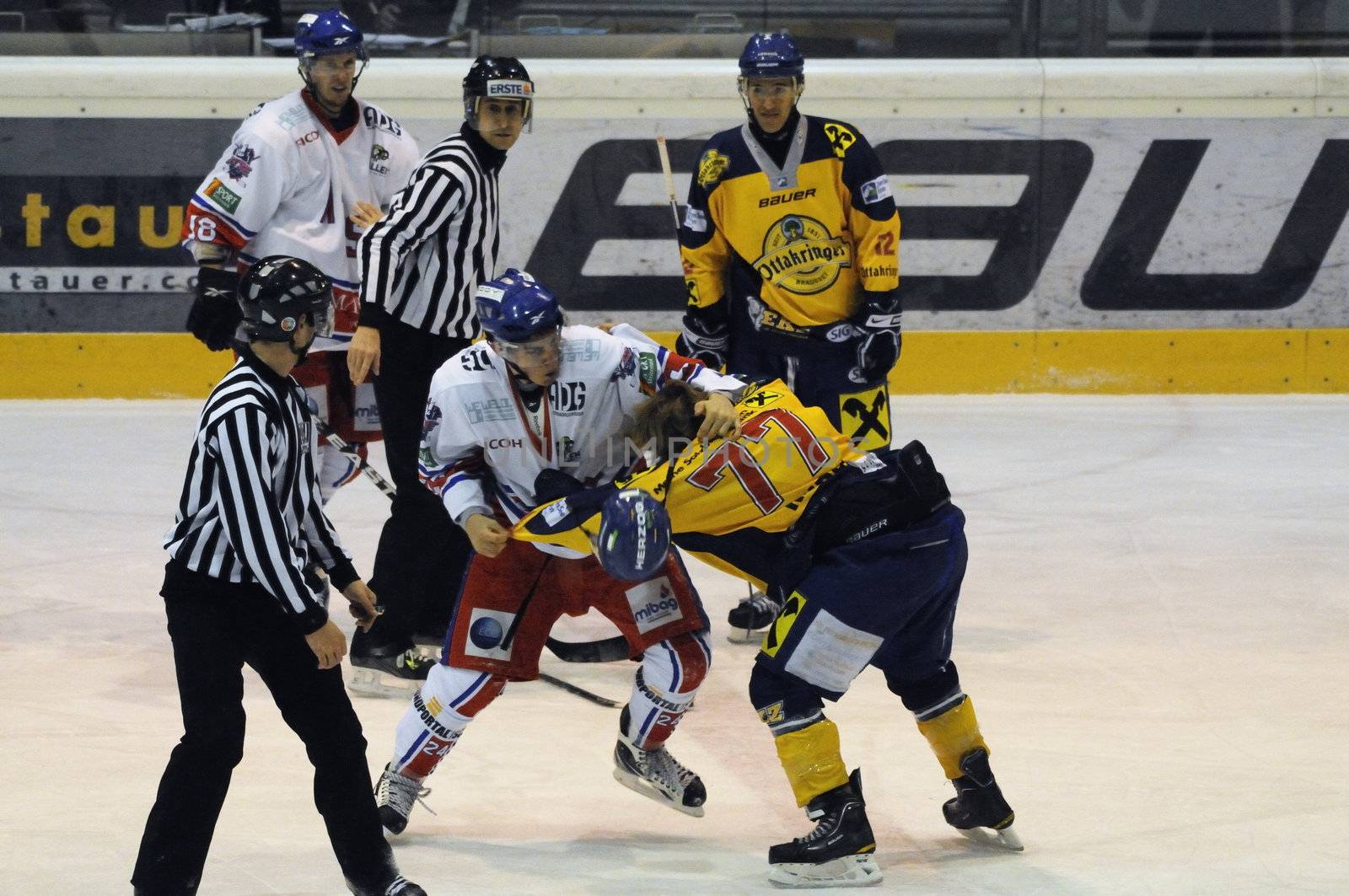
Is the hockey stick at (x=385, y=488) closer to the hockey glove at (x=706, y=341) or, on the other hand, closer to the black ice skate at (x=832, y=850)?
the hockey glove at (x=706, y=341)

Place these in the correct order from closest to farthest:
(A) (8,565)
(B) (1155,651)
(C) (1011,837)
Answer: (C) (1011,837), (B) (1155,651), (A) (8,565)

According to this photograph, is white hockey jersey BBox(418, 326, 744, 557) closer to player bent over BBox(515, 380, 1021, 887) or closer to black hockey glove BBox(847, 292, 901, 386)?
player bent over BBox(515, 380, 1021, 887)

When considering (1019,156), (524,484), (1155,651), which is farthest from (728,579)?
(1019,156)

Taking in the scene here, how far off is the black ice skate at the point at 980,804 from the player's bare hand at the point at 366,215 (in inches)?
83.0

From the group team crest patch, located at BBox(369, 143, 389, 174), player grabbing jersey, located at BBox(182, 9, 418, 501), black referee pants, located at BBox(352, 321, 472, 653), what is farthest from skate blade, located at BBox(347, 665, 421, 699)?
team crest patch, located at BBox(369, 143, 389, 174)

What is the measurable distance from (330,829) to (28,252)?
Result: 5.27 metres

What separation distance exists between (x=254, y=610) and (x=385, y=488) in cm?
188

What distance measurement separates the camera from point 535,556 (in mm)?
3168

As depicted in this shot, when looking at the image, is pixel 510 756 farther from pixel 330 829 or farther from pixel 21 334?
pixel 21 334

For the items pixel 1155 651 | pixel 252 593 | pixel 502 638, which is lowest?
pixel 1155 651

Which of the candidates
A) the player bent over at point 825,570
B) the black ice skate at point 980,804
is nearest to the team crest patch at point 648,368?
the player bent over at point 825,570

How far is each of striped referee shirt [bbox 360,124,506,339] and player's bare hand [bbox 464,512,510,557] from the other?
121cm

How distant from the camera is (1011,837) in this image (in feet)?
10.0

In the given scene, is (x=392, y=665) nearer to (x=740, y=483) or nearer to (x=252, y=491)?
(x=740, y=483)
